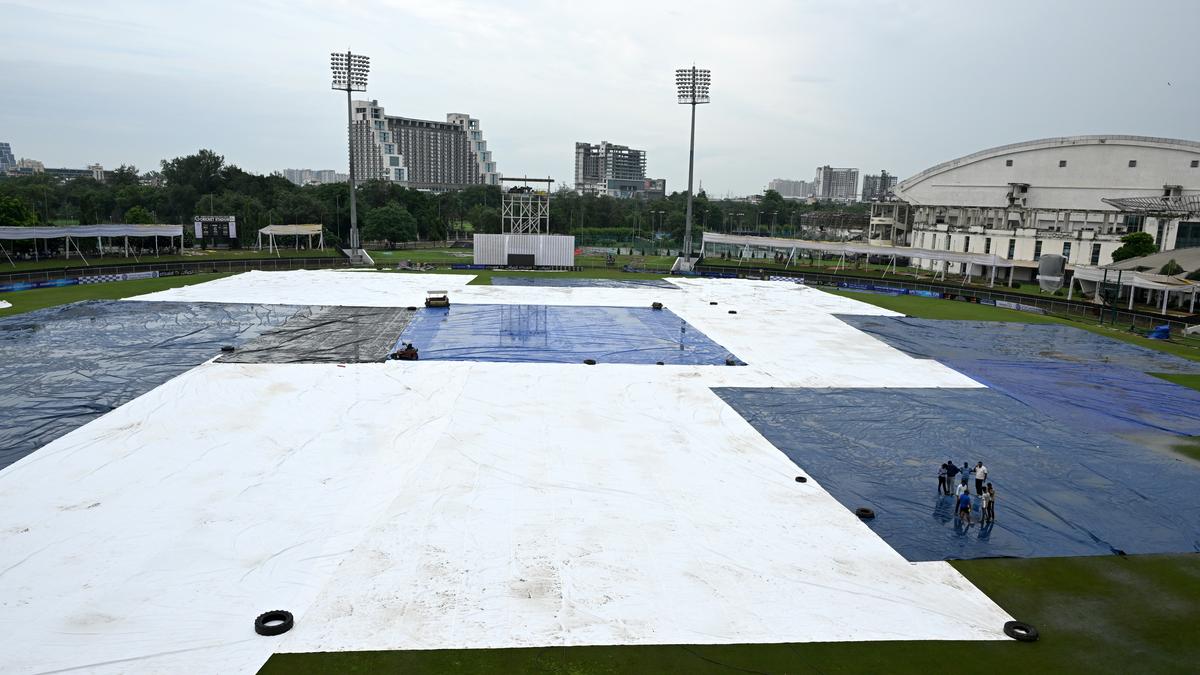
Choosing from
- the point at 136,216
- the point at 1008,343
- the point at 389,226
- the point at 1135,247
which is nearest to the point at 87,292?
the point at 136,216

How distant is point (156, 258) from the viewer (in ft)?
220

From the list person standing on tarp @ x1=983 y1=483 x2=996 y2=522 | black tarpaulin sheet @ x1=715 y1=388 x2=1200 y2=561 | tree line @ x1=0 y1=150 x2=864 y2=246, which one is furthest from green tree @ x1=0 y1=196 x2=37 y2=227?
person standing on tarp @ x1=983 y1=483 x2=996 y2=522

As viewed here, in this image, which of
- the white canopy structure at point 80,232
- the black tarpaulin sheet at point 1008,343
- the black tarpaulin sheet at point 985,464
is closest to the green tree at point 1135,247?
the black tarpaulin sheet at point 1008,343

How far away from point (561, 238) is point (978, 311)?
1496 inches

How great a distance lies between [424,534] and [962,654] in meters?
10.4

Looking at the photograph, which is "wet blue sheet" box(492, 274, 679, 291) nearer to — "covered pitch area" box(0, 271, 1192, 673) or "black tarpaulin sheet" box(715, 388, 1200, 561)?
"covered pitch area" box(0, 271, 1192, 673)

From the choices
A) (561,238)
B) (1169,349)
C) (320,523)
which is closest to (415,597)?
(320,523)

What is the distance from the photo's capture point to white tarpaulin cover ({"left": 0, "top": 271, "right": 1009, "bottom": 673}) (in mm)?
11969

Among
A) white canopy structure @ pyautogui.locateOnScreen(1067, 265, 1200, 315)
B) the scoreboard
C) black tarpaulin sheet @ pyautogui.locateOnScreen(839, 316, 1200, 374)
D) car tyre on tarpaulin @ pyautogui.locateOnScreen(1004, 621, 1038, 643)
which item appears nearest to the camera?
car tyre on tarpaulin @ pyautogui.locateOnScreen(1004, 621, 1038, 643)

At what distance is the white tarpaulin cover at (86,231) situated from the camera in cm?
5553

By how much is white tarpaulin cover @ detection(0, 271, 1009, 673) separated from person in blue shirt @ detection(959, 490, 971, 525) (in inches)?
102

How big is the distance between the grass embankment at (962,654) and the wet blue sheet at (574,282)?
46.3m

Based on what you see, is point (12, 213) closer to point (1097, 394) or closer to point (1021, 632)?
point (1021, 632)

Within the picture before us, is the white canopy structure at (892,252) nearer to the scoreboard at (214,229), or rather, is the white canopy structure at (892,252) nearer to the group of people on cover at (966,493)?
the scoreboard at (214,229)
